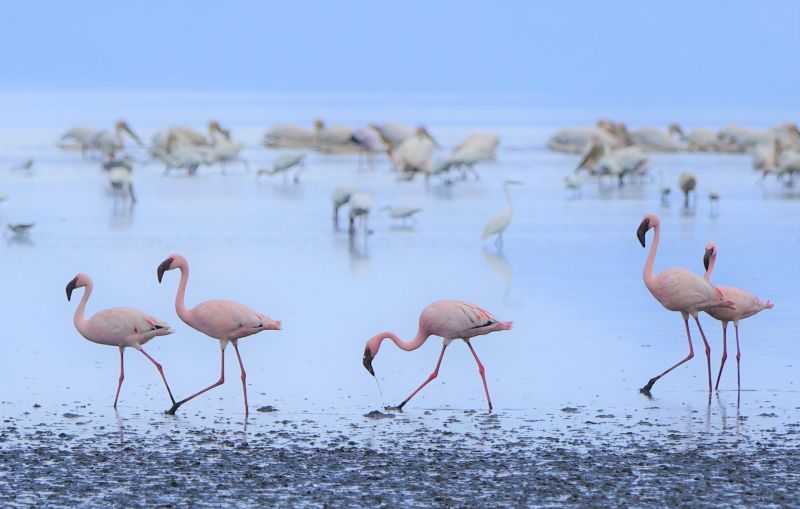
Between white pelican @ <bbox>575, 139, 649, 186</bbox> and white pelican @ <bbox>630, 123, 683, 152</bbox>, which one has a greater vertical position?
white pelican @ <bbox>630, 123, 683, 152</bbox>

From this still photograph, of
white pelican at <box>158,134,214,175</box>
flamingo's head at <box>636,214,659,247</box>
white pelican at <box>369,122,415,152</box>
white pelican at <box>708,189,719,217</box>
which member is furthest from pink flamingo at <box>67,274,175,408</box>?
white pelican at <box>369,122,415,152</box>

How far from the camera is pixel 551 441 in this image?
23.1 ft

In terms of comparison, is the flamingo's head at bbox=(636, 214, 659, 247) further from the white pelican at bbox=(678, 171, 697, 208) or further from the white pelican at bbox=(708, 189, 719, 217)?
the white pelican at bbox=(678, 171, 697, 208)

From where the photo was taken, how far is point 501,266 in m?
14.4

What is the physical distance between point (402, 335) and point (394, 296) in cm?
195

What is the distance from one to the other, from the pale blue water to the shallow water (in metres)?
0.03

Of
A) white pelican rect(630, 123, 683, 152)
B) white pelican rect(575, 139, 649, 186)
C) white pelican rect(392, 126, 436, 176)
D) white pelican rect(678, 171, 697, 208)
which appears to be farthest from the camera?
Result: white pelican rect(630, 123, 683, 152)

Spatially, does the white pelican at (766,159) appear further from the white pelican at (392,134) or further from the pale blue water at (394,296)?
the white pelican at (392,134)

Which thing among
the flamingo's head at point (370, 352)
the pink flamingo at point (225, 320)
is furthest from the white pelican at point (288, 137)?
the flamingo's head at point (370, 352)

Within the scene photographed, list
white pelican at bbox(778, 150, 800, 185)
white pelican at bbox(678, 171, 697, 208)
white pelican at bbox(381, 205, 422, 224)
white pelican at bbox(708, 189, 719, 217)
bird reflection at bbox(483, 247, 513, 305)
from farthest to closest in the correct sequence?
white pelican at bbox(778, 150, 800, 185) → white pelican at bbox(678, 171, 697, 208) → white pelican at bbox(708, 189, 719, 217) → white pelican at bbox(381, 205, 422, 224) → bird reflection at bbox(483, 247, 513, 305)

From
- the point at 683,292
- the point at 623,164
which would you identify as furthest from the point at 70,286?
the point at 623,164

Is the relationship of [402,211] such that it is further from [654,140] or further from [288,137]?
[654,140]

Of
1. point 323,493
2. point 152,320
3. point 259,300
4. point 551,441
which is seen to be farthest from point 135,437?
point 259,300

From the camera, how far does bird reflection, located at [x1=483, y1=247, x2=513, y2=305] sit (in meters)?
12.8
